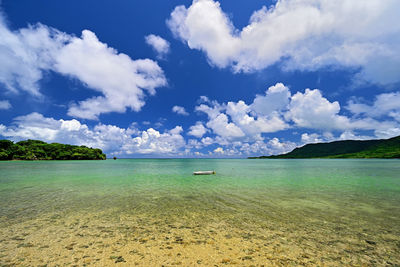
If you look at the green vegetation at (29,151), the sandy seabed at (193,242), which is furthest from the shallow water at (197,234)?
the green vegetation at (29,151)

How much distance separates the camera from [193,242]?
28.7 feet

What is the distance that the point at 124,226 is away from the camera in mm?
10797

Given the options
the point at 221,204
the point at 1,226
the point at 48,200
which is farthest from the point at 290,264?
the point at 48,200

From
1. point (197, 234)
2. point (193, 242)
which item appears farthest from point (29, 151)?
point (193, 242)

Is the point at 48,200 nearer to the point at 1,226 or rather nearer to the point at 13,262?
the point at 1,226

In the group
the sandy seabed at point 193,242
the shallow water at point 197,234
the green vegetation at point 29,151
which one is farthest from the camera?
the green vegetation at point 29,151

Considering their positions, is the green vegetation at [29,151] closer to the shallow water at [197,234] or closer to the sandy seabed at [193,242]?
the shallow water at [197,234]

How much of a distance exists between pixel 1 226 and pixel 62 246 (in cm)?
598

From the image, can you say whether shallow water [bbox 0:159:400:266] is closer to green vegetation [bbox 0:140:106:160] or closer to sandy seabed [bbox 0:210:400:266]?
sandy seabed [bbox 0:210:400:266]

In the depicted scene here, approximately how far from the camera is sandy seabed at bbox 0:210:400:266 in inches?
282

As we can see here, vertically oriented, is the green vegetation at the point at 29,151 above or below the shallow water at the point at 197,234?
above

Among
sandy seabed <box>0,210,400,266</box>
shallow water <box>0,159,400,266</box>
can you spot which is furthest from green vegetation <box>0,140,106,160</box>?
sandy seabed <box>0,210,400,266</box>

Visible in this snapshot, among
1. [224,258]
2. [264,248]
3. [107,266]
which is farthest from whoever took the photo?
[264,248]

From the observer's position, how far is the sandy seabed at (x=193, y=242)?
23.5 feet
